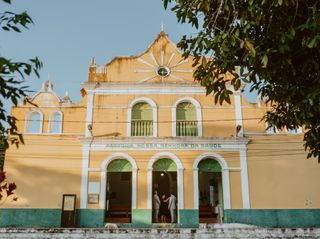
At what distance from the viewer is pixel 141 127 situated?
16906mm

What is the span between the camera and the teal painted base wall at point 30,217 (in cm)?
1522

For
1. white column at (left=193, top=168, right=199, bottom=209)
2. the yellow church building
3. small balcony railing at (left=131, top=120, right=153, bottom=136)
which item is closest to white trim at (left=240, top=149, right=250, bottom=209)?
the yellow church building

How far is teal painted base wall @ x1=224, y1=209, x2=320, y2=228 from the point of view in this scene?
1543cm

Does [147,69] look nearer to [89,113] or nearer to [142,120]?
[142,120]

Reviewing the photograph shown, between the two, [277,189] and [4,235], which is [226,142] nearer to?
[277,189]

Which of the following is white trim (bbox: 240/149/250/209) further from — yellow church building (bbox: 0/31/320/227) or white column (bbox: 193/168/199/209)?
Result: white column (bbox: 193/168/199/209)

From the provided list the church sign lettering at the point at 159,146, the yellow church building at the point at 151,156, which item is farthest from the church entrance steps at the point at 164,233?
the church sign lettering at the point at 159,146

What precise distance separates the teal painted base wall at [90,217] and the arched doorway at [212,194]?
438cm

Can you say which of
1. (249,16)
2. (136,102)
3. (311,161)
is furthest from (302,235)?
(136,102)

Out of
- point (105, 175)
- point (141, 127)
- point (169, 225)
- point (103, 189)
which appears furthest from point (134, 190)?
point (141, 127)

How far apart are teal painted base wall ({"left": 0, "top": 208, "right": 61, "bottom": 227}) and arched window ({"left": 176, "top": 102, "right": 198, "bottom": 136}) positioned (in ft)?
21.8

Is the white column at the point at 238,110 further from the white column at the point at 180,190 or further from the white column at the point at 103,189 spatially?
the white column at the point at 103,189

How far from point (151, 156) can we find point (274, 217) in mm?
6015

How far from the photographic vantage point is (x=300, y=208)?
51.5ft
